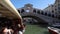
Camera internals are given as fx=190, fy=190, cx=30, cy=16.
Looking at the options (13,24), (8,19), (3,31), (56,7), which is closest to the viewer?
(3,31)

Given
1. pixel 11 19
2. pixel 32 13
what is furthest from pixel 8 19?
pixel 32 13

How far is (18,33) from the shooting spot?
2.10 m

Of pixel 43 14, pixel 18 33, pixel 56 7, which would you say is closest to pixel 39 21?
pixel 43 14

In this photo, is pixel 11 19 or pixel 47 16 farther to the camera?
pixel 47 16

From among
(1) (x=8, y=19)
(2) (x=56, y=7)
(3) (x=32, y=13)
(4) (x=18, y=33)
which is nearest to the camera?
(1) (x=8, y=19)

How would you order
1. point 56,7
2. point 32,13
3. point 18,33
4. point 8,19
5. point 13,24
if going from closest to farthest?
1. point 13,24
2. point 8,19
3. point 18,33
4. point 32,13
5. point 56,7

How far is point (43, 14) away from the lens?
17281 millimetres

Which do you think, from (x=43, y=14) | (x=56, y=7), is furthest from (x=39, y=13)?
(x=56, y=7)

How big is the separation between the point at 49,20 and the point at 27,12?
2.10 m

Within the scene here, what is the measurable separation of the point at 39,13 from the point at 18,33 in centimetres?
1517

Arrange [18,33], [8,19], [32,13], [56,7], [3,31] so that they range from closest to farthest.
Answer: [3,31] → [8,19] → [18,33] → [32,13] → [56,7]

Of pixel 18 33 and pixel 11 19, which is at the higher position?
pixel 11 19

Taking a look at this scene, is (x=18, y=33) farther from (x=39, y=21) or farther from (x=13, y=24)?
(x=39, y=21)

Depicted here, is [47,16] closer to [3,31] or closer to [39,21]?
[39,21]
